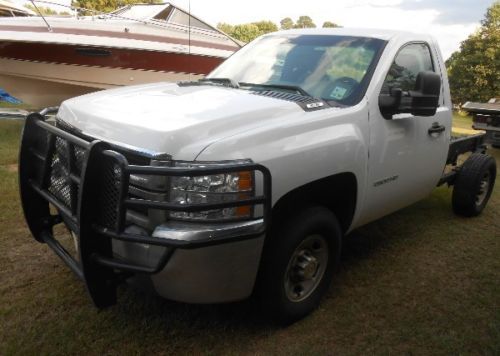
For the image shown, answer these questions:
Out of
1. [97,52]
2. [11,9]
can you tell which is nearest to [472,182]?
[97,52]

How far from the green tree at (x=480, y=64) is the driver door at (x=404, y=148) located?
2694cm

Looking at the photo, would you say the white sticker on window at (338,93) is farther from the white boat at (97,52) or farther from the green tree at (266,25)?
the green tree at (266,25)

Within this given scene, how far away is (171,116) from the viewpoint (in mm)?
2436

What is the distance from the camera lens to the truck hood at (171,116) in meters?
2.24

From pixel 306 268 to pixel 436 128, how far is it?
1.77m

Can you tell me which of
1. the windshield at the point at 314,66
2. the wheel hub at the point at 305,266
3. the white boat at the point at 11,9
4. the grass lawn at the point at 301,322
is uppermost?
the white boat at the point at 11,9

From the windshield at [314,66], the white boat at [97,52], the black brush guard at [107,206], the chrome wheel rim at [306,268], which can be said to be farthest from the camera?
the white boat at [97,52]

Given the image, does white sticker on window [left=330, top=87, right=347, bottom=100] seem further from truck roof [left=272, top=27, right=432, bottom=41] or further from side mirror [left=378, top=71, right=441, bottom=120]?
truck roof [left=272, top=27, right=432, bottom=41]

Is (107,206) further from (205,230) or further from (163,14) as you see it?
(163,14)

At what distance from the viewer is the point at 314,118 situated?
271 centimetres

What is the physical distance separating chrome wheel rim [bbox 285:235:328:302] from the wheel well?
238 millimetres

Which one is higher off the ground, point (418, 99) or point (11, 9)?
point (11, 9)

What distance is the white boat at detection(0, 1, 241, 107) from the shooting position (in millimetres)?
8570

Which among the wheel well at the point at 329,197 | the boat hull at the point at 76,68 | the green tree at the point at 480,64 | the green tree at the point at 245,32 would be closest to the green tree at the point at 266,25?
the green tree at the point at 245,32
